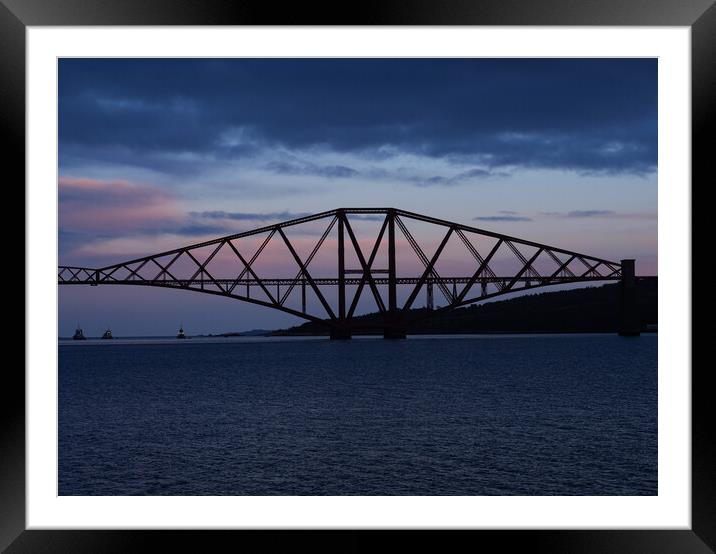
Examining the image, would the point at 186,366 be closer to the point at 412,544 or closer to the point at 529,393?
the point at 529,393

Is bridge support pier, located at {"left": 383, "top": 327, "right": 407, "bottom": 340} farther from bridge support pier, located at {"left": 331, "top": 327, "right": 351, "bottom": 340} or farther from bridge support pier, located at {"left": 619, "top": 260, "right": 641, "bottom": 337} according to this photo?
bridge support pier, located at {"left": 619, "top": 260, "right": 641, "bottom": 337}

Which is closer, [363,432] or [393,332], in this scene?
[363,432]

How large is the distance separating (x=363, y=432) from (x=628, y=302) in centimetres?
6624

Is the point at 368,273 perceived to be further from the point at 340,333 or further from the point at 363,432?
the point at 363,432

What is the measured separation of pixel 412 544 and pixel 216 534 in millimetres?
1078

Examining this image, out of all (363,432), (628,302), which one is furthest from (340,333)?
(363,432)

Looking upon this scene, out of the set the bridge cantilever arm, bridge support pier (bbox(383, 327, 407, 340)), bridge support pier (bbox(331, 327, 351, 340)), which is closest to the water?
the bridge cantilever arm

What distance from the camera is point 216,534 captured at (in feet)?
14.9

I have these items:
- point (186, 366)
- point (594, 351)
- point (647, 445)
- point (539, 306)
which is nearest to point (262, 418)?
point (647, 445)

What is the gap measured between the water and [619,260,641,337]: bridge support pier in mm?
31975
